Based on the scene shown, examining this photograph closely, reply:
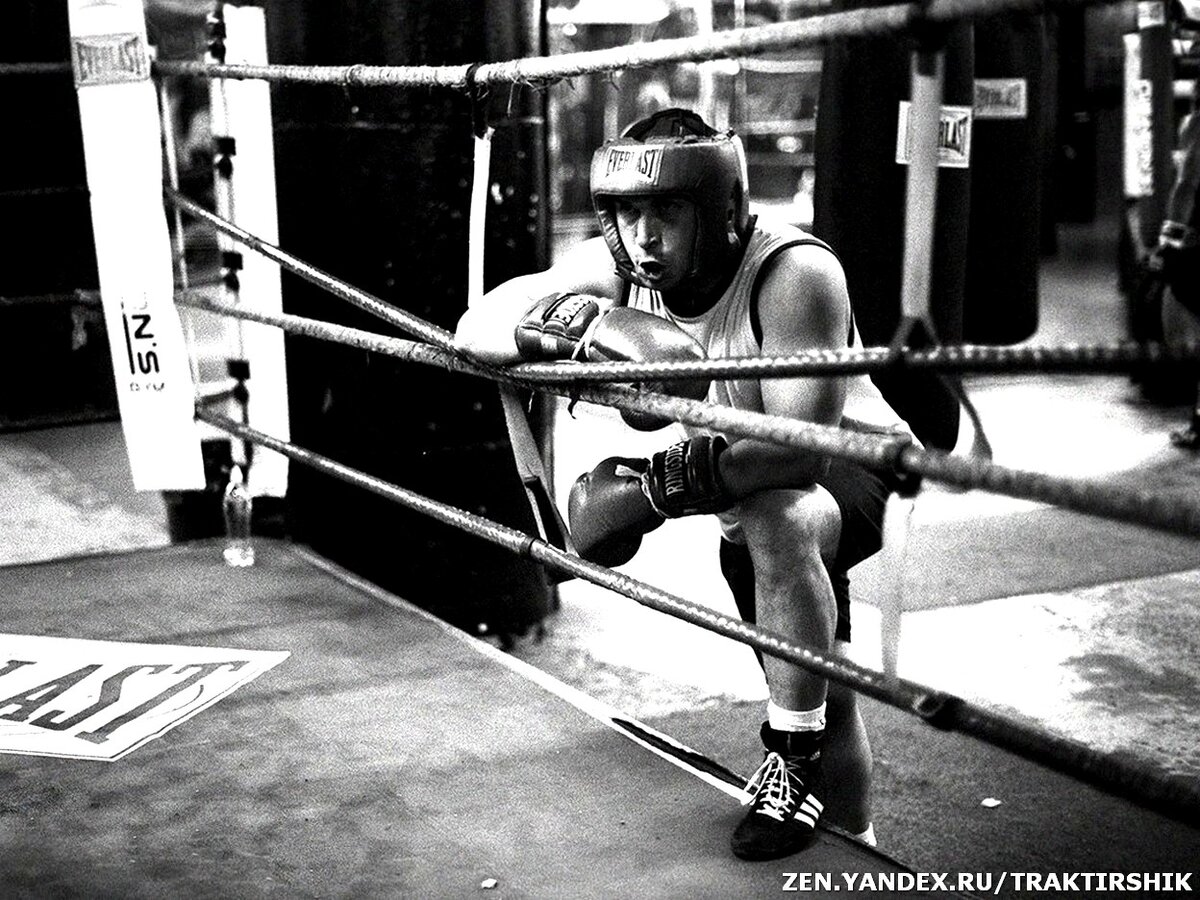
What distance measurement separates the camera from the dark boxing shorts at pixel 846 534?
2391 millimetres

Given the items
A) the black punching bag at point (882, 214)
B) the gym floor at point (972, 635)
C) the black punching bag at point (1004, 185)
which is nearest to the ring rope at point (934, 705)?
the gym floor at point (972, 635)

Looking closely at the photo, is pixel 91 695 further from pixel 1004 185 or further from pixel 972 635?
pixel 1004 185

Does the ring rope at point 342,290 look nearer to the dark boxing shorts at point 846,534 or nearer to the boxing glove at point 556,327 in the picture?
the boxing glove at point 556,327

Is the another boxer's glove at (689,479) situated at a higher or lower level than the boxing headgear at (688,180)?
lower

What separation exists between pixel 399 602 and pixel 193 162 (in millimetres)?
8210

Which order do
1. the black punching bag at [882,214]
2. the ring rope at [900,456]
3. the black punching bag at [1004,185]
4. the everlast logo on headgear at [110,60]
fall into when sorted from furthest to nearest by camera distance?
the black punching bag at [1004,185]
the black punching bag at [882,214]
the everlast logo on headgear at [110,60]
the ring rope at [900,456]

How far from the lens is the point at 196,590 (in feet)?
10.7

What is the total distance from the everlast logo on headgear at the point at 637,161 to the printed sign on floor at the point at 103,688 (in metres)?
1.17

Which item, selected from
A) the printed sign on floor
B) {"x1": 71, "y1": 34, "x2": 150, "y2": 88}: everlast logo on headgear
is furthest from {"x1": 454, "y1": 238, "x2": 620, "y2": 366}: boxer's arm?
{"x1": 71, "y1": 34, "x2": 150, "y2": 88}: everlast logo on headgear

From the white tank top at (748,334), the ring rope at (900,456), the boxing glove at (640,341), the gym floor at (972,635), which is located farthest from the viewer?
the gym floor at (972,635)

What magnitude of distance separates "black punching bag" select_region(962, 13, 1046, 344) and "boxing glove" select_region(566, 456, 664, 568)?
2316mm

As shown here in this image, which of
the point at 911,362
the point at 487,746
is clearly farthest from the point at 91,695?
the point at 911,362

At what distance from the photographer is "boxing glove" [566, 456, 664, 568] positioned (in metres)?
2.21

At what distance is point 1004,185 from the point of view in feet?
14.0
